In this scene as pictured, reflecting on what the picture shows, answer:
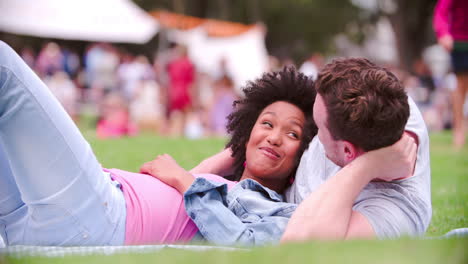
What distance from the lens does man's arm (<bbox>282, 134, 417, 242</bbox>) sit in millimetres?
2600

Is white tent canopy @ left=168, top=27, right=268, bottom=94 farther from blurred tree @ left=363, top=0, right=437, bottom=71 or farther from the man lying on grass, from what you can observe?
the man lying on grass

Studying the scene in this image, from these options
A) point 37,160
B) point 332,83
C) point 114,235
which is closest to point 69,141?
point 37,160

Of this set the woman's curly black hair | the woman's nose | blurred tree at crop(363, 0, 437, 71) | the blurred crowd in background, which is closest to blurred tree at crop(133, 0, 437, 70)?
blurred tree at crop(363, 0, 437, 71)

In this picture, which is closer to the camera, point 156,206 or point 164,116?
point 156,206

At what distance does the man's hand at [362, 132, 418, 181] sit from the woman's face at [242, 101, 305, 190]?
851 mm

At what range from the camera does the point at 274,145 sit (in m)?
3.55

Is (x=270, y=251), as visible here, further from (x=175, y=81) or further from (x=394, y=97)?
(x=175, y=81)

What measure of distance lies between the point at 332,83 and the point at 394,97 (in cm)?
29

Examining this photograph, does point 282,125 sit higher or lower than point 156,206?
higher

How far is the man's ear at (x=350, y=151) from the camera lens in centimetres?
279

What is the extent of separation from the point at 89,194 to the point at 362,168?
127cm

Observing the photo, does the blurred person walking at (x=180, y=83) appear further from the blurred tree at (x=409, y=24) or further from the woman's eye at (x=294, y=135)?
the blurred tree at (x=409, y=24)

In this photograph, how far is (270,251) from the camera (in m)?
1.90

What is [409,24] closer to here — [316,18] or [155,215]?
[316,18]
